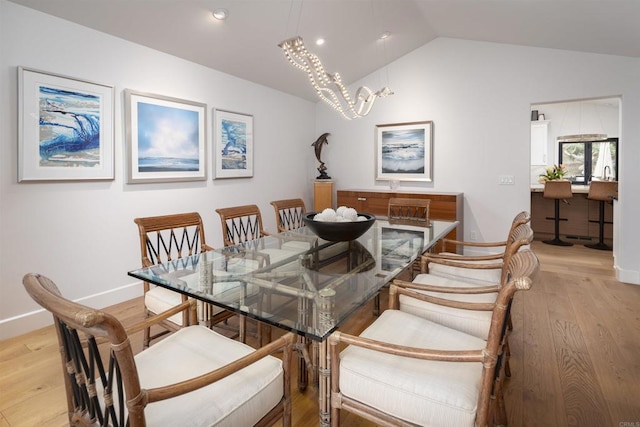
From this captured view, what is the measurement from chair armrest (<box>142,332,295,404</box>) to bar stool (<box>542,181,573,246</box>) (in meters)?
5.73

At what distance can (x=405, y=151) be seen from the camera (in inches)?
203

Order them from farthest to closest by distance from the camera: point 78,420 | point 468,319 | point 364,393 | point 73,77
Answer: point 73,77
point 468,319
point 364,393
point 78,420

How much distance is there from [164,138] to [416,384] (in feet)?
10.8

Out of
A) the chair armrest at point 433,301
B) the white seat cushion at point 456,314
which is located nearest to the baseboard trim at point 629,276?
the white seat cushion at point 456,314

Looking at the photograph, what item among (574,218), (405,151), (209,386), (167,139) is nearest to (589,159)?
(574,218)

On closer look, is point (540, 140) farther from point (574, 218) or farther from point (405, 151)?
point (405, 151)

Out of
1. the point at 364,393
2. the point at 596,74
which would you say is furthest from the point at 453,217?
the point at 364,393

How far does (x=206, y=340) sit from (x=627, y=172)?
4.58 m

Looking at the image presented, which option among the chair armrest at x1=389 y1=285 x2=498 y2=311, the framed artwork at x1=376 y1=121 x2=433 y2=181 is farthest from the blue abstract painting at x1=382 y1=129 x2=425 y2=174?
the chair armrest at x1=389 y1=285 x2=498 y2=311

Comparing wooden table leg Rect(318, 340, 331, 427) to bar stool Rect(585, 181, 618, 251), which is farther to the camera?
bar stool Rect(585, 181, 618, 251)

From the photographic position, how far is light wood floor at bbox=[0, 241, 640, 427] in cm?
178

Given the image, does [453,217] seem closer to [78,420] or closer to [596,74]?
[596,74]

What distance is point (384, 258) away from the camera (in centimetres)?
212

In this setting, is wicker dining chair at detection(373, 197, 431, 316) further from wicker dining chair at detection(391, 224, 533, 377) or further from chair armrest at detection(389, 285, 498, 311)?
chair armrest at detection(389, 285, 498, 311)
